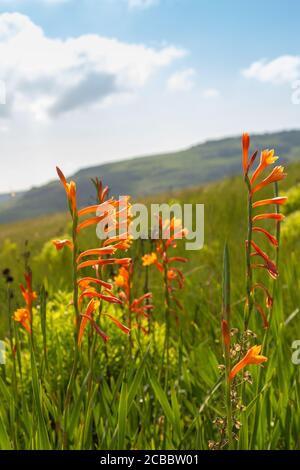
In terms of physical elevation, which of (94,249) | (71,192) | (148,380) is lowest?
(148,380)

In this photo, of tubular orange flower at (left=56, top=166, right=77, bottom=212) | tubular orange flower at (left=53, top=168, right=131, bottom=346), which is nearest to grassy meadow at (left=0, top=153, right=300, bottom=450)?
tubular orange flower at (left=53, top=168, right=131, bottom=346)

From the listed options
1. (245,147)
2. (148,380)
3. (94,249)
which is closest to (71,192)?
(94,249)

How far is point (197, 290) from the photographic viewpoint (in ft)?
12.2

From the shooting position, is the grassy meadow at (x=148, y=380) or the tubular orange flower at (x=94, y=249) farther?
the grassy meadow at (x=148, y=380)

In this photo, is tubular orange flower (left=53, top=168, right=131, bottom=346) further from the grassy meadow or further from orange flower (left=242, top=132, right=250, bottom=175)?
orange flower (left=242, top=132, right=250, bottom=175)

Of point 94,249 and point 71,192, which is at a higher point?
point 71,192

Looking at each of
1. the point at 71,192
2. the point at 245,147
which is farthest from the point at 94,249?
the point at 245,147

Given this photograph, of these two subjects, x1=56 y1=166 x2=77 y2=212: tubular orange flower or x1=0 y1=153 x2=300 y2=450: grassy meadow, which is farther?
x1=0 y1=153 x2=300 y2=450: grassy meadow

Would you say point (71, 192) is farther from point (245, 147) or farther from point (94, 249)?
point (245, 147)

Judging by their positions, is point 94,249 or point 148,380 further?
point 148,380

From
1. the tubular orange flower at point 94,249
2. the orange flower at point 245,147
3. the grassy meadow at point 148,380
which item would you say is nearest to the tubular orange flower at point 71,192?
the tubular orange flower at point 94,249

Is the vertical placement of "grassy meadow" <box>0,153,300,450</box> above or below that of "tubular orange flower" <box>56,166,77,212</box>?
below

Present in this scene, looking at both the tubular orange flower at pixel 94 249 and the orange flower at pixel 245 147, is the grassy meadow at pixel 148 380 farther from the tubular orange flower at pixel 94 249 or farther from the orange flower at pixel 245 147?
the orange flower at pixel 245 147
